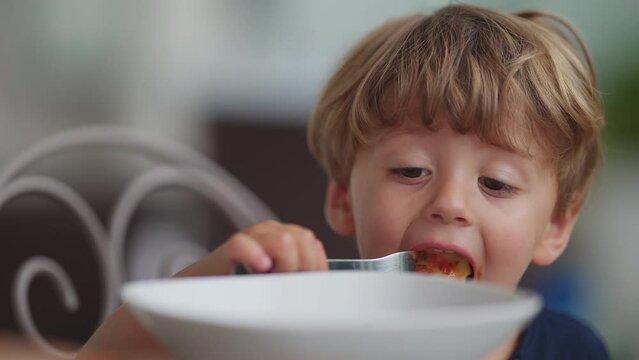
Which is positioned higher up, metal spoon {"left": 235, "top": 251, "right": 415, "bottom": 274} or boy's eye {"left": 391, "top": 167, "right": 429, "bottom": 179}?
boy's eye {"left": 391, "top": 167, "right": 429, "bottom": 179}

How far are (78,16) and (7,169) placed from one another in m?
0.45

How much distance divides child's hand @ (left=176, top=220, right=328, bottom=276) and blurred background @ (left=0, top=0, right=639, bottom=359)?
1.50m

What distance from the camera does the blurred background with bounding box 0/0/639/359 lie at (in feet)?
7.45

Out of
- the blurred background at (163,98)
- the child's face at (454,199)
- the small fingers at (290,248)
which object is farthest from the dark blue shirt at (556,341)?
the blurred background at (163,98)

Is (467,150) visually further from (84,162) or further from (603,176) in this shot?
(84,162)

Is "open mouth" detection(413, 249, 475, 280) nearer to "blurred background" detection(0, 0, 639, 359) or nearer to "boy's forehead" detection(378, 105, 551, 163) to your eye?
"boy's forehead" detection(378, 105, 551, 163)

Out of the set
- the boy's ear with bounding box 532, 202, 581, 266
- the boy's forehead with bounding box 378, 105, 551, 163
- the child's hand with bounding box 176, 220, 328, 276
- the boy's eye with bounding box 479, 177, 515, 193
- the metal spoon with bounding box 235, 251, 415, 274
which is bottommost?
the boy's ear with bounding box 532, 202, 581, 266

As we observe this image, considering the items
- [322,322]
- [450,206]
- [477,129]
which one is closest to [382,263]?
[450,206]

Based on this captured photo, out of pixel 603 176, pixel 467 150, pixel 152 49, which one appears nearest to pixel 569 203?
pixel 467 150

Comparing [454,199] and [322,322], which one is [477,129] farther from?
[322,322]

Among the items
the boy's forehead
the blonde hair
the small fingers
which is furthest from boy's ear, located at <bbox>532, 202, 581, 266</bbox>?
the small fingers

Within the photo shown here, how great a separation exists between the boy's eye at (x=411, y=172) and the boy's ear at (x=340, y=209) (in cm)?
22

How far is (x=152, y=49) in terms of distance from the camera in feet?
7.62

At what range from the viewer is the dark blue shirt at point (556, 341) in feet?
4.03
